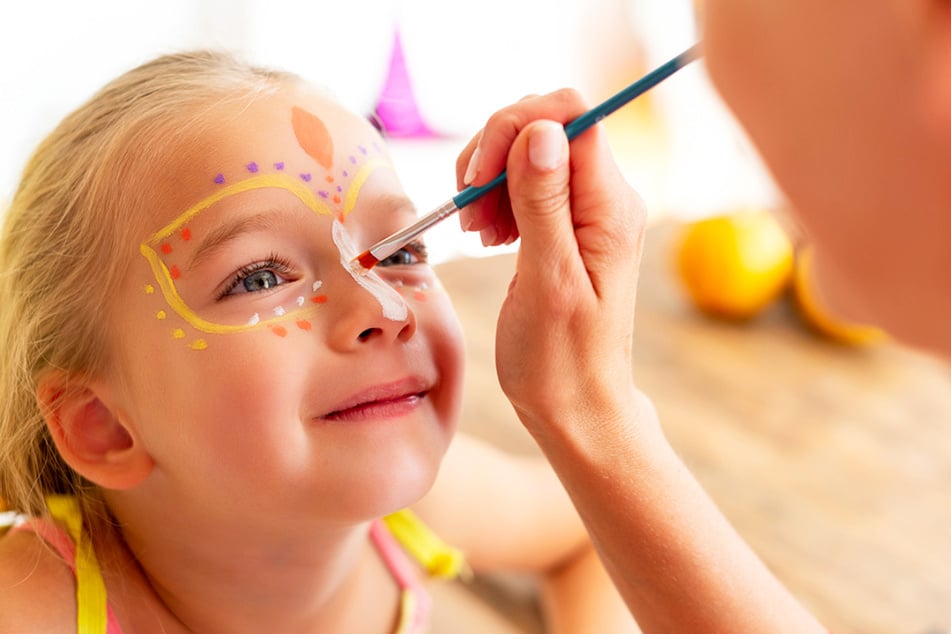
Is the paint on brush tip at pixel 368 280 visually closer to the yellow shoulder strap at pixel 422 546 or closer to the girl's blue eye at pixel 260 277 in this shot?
the girl's blue eye at pixel 260 277

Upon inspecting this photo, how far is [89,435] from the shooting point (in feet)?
2.99

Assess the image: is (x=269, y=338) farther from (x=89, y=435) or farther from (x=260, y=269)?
(x=89, y=435)

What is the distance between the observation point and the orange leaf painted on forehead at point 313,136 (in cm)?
88

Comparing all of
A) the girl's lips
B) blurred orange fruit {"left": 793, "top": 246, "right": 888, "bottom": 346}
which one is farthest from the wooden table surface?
the girl's lips

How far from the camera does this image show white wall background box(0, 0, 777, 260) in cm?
239

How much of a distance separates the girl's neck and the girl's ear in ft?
0.24

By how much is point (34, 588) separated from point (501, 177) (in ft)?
1.84

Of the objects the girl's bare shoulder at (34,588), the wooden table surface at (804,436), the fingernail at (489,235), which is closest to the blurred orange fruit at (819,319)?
the wooden table surface at (804,436)

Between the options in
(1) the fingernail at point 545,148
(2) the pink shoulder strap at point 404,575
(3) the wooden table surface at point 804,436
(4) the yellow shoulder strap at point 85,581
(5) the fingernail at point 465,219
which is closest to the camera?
(1) the fingernail at point 545,148

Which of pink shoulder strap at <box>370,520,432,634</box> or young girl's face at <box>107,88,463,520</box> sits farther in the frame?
pink shoulder strap at <box>370,520,432,634</box>

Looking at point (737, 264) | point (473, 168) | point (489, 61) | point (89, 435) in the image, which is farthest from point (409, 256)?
point (489, 61)

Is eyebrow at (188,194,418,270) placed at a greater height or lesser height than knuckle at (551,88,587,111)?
lesser

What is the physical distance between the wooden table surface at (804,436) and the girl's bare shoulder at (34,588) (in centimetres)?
59

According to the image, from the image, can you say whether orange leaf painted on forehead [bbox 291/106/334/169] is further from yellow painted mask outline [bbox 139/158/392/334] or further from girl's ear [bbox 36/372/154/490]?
girl's ear [bbox 36/372/154/490]
